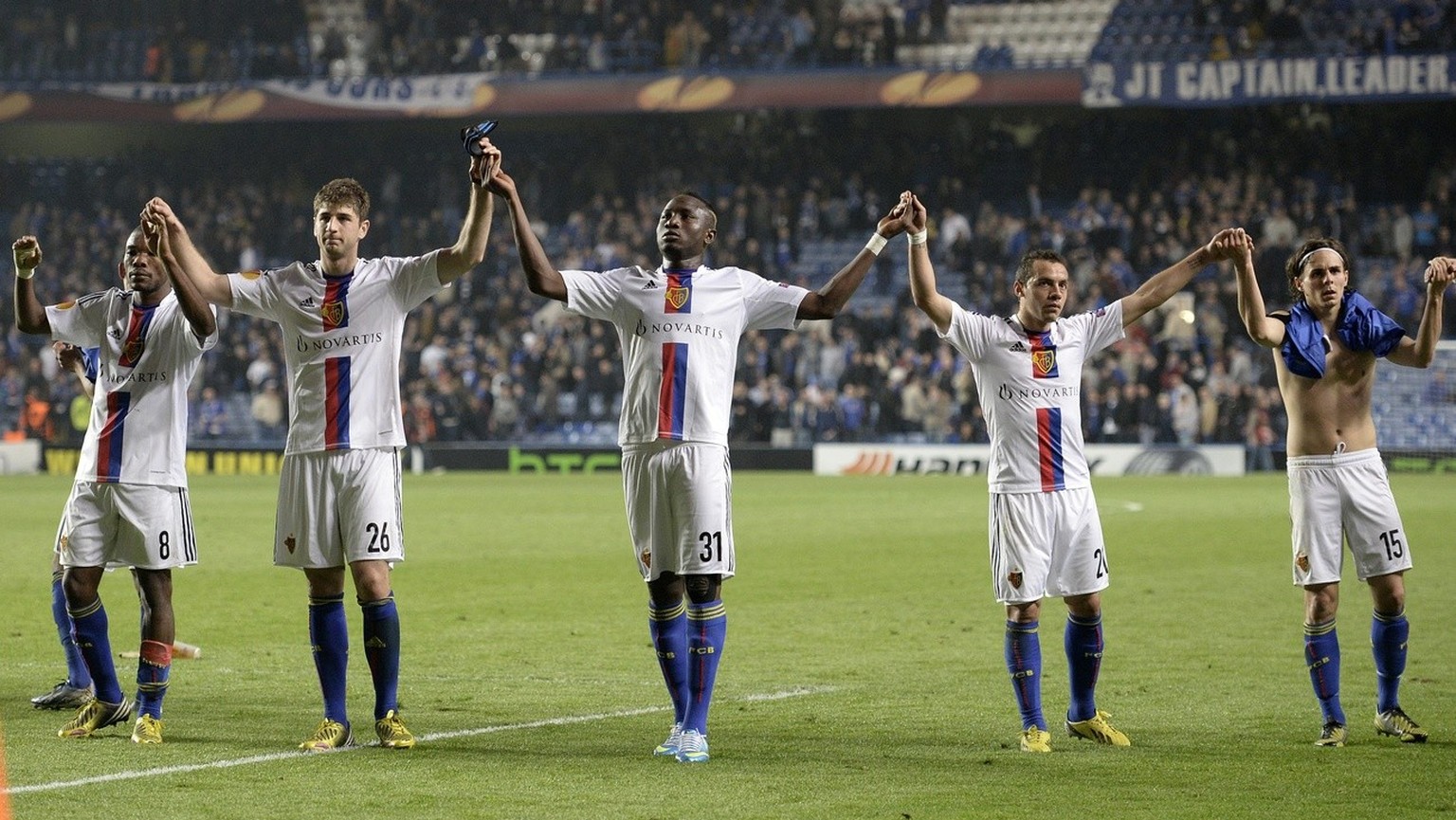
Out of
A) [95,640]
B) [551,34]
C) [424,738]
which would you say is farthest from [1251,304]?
[551,34]

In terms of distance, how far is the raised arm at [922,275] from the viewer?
763cm

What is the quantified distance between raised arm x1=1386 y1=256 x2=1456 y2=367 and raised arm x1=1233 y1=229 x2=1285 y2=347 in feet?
2.01

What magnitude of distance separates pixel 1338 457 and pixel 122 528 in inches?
208

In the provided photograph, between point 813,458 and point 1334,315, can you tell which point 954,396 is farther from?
point 1334,315

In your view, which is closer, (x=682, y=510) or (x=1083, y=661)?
(x=682, y=510)

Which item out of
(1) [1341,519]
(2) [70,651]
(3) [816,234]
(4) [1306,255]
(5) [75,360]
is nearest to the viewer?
(1) [1341,519]

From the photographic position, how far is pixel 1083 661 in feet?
26.4

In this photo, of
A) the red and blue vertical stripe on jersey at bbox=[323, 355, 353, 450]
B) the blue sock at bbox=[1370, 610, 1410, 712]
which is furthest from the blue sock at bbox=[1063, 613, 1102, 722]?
the red and blue vertical stripe on jersey at bbox=[323, 355, 353, 450]

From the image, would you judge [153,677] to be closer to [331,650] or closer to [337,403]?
[331,650]

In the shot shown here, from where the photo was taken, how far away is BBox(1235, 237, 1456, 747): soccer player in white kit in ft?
26.5

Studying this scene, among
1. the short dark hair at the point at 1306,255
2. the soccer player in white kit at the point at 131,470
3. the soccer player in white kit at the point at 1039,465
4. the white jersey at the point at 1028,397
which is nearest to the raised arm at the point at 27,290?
the soccer player in white kit at the point at 131,470

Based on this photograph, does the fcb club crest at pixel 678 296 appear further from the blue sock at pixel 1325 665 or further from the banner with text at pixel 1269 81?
the banner with text at pixel 1269 81

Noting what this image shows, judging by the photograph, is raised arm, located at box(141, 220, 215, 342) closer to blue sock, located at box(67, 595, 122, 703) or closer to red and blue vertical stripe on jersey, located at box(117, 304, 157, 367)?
red and blue vertical stripe on jersey, located at box(117, 304, 157, 367)

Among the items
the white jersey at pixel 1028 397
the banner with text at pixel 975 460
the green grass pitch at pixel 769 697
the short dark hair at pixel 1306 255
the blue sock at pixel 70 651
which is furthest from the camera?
the banner with text at pixel 975 460
